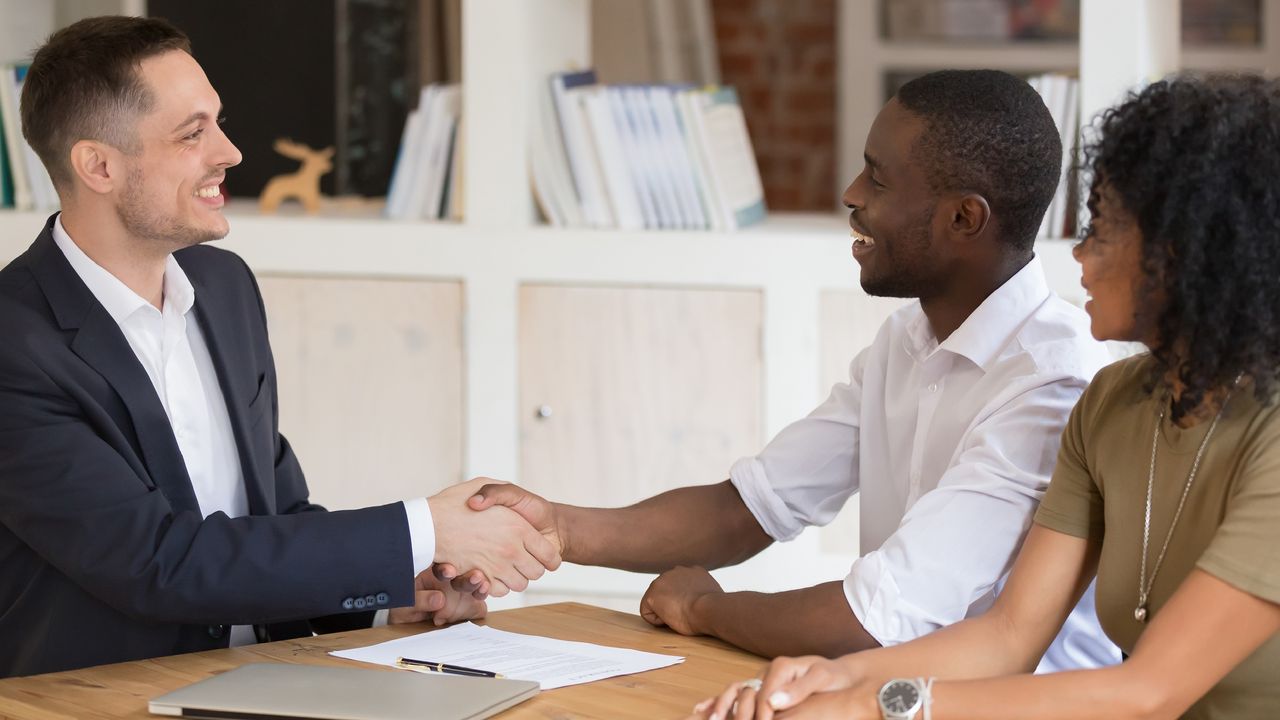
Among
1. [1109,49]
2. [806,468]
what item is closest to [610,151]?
[1109,49]

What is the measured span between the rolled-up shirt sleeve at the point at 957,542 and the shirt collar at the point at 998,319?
0.49 feet

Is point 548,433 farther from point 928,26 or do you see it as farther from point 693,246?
point 928,26

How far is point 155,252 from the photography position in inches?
72.0

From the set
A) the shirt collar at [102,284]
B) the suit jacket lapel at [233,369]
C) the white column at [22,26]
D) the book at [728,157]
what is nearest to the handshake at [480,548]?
the suit jacket lapel at [233,369]

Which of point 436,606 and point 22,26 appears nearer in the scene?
point 436,606

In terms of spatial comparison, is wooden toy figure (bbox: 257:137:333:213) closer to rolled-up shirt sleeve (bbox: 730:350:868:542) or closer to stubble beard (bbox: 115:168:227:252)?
stubble beard (bbox: 115:168:227:252)

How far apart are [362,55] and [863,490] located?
7.54ft

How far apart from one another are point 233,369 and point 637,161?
1206mm

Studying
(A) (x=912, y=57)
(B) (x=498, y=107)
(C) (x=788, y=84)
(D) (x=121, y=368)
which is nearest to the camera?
(D) (x=121, y=368)

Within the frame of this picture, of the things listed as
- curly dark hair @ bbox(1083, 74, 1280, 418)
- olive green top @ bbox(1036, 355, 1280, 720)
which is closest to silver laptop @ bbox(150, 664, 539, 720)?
olive green top @ bbox(1036, 355, 1280, 720)

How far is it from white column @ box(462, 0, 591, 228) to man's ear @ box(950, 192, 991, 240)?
4.35 feet

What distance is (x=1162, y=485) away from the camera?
1.35m

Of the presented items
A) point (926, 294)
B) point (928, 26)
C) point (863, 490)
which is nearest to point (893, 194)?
point (926, 294)

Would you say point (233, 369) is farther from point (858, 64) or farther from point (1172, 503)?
point (858, 64)
